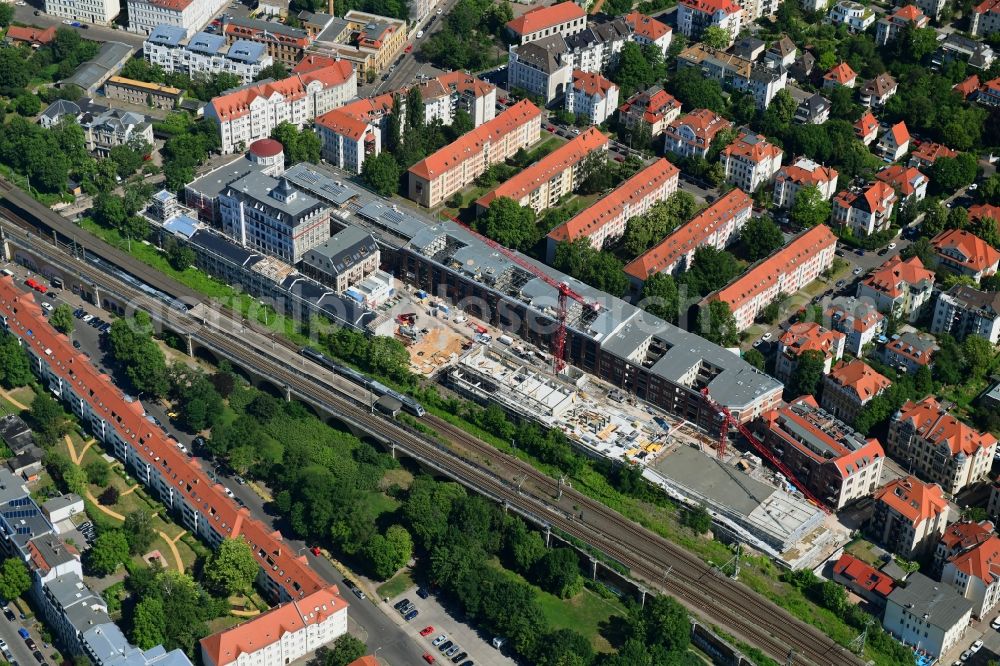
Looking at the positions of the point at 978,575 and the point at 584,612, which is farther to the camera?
the point at 584,612

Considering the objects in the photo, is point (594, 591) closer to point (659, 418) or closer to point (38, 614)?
point (659, 418)

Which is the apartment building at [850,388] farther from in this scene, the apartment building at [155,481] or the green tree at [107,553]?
the green tree at [107,553]

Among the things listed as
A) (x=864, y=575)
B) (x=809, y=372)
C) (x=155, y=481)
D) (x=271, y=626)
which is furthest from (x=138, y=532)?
(x=809, y=372)

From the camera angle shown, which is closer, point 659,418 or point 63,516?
point 63,516

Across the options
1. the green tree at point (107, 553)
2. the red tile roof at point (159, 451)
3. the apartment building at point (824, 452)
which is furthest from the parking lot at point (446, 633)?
the apartment building at point (824, 452)

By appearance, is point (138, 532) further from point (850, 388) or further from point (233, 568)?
point (850, 388)

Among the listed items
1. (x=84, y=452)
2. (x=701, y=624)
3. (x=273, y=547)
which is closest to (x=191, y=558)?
(x=273, y=547)
